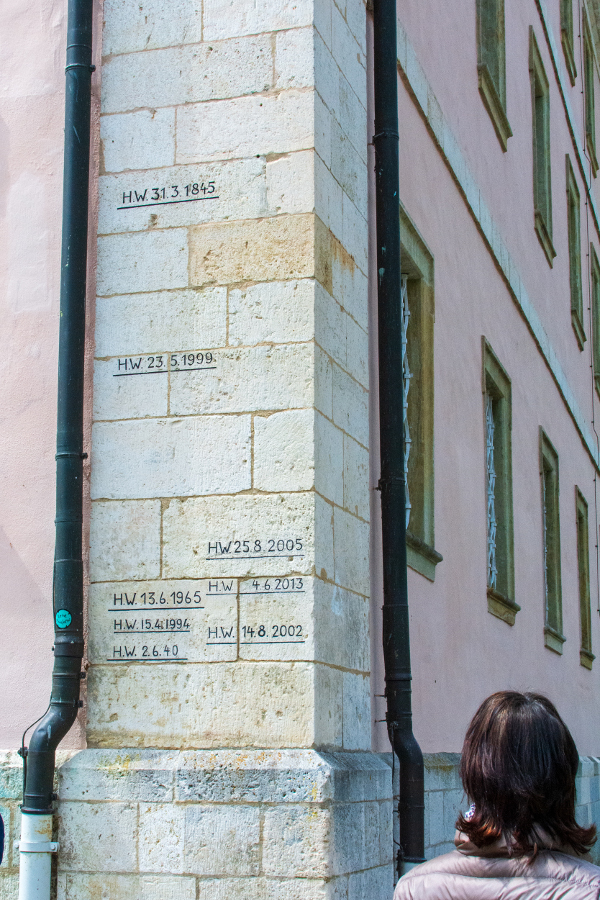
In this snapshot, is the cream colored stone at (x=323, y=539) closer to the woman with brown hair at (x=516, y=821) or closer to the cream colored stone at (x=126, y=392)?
the cream colored stone at (x=126, y=392)

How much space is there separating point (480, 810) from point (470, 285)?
663 centimetres

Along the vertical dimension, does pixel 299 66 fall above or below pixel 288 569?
above

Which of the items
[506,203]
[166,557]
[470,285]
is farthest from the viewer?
[506,203]

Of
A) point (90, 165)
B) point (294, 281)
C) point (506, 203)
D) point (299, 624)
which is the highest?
point (506, 203)

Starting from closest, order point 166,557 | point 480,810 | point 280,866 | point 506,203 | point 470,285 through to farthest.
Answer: point 480,810
point 280,866
point 166,557
point 470,285
point 506,203

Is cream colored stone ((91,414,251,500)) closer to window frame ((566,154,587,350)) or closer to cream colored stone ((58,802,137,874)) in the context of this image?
cream colored stone ((58,802,137,874))

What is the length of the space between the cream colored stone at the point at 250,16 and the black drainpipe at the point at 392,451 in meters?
0.90

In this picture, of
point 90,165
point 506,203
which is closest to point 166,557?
point 90,165

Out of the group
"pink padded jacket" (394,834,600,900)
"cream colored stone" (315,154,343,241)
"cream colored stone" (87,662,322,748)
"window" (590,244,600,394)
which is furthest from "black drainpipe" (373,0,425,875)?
"window" (590,244,600,394)

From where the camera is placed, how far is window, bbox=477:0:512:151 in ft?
31.1

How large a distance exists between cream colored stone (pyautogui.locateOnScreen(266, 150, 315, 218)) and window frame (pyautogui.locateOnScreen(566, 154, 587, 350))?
10341 mm

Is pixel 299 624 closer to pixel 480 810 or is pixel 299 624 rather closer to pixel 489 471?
pixel 480 810

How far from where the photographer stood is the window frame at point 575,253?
15.1 m

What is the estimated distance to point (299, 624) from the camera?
470 centimetres
